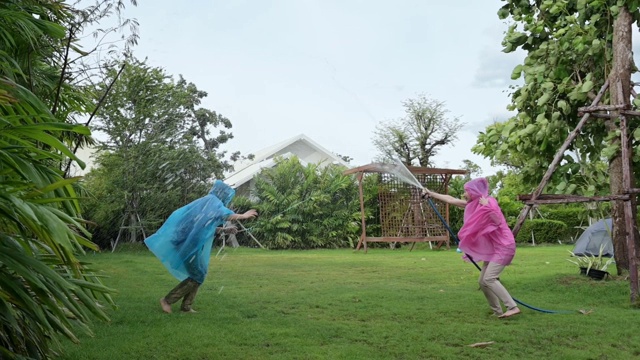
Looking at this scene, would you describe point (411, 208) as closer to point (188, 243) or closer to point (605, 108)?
point (605, 108)

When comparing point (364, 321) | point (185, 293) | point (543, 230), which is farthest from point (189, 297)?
point (543, 230)

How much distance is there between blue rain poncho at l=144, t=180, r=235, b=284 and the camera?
6996 mm

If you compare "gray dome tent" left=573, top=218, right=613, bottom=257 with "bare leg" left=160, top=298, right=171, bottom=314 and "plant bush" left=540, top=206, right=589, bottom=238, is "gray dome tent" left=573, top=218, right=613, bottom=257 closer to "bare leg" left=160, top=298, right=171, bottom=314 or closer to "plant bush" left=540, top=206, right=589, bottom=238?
"plant bush" left=540, top=206, right=589, bottom=238

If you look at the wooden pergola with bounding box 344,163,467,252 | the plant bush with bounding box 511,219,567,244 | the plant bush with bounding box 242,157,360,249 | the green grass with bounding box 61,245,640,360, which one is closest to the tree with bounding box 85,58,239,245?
the plant bush with bounding box 242,157,360,249

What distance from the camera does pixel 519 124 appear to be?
9930 millimetres

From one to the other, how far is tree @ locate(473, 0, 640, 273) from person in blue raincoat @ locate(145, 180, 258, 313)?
5077mm

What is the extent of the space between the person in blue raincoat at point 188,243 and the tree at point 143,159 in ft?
40.2

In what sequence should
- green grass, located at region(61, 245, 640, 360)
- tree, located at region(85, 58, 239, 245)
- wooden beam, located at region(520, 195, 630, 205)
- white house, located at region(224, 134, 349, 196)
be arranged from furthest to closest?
white house, located at region(224, 134, 349, 196)
tree, located at region(85, 58, 239, 245)
wooden beam, located at region(520, 195, 630, 205)
green grass, located at region(61, 245, 640, 360)

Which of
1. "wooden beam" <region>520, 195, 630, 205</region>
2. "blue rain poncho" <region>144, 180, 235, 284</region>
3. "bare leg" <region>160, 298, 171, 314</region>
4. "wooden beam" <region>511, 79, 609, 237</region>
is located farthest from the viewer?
"wooden beam" <region>511, 79, 609, 237</region>

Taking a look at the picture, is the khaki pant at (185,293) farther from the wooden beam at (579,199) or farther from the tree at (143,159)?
the tree at (143,159)

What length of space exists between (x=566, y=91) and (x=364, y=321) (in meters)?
5.42

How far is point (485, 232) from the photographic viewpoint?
22.6 feet

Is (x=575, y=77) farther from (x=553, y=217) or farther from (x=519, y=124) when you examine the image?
(x=553, y=217)

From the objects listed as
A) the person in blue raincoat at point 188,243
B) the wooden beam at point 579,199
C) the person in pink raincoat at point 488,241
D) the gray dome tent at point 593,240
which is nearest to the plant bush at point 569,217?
the gray dome tent at point 593,240
